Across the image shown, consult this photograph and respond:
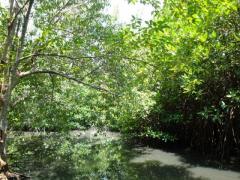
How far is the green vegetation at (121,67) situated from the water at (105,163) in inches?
54.2

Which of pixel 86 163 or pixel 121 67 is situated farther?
pixel 86 163

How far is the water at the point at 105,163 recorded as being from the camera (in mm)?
11969

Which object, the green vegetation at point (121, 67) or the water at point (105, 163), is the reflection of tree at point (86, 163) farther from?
the green vegetation at point (121, 67)

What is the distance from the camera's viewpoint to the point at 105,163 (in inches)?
563

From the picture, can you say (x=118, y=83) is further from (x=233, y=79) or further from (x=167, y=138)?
(x=167, y=138)

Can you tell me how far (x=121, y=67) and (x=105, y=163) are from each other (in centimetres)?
581

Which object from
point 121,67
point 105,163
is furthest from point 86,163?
point 121,67

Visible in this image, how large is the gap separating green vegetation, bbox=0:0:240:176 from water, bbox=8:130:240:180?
1376mm

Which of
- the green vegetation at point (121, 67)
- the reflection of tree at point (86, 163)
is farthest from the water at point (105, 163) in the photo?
the green vegetation at point (121, 67)

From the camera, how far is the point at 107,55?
30.3ft

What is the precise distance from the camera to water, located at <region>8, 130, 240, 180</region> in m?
12.0

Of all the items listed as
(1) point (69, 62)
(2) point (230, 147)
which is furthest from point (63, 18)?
(2) point (230, 147)

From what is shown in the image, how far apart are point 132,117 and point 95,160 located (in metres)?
3.75

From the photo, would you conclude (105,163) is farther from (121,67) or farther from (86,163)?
(121,67)
